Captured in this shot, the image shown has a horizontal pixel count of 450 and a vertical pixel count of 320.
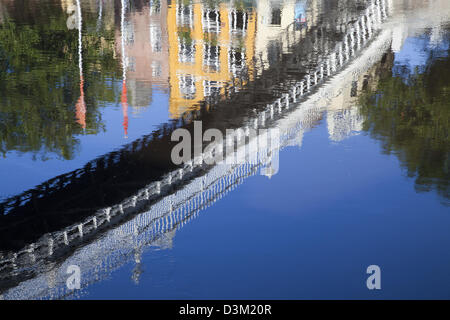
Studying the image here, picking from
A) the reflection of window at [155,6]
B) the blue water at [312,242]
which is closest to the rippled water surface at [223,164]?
the blue water at [312,242]

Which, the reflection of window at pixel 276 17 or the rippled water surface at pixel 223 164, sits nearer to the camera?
the rippled water surface at pixel 223 164

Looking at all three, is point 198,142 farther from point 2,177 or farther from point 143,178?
point 2,177

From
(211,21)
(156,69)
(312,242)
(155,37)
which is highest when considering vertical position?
(211,21)

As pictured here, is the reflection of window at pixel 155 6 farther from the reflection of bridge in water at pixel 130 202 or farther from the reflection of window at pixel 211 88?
the reflection of bridge in water at pixel 130 202

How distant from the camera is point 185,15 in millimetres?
54438

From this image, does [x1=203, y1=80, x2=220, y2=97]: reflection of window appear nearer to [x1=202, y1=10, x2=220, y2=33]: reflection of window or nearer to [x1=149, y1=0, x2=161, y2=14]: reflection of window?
[x1=202, y1=10, x2=220, y2=33]: reflection of window

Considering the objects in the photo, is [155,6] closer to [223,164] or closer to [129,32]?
[129,32]

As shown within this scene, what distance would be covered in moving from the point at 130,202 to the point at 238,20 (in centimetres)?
3143

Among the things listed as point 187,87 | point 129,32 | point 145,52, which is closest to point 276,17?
point 129,32

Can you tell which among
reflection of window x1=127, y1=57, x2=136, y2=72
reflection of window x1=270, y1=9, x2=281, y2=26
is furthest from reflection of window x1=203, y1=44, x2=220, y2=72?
reflection of window x1=270, y1=9, x2=281, y2=26

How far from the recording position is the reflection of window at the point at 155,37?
153 feet

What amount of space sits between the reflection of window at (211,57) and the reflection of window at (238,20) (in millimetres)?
4728

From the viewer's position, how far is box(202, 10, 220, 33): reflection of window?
51.6 metres

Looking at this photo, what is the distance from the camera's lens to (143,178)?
26500 mm
